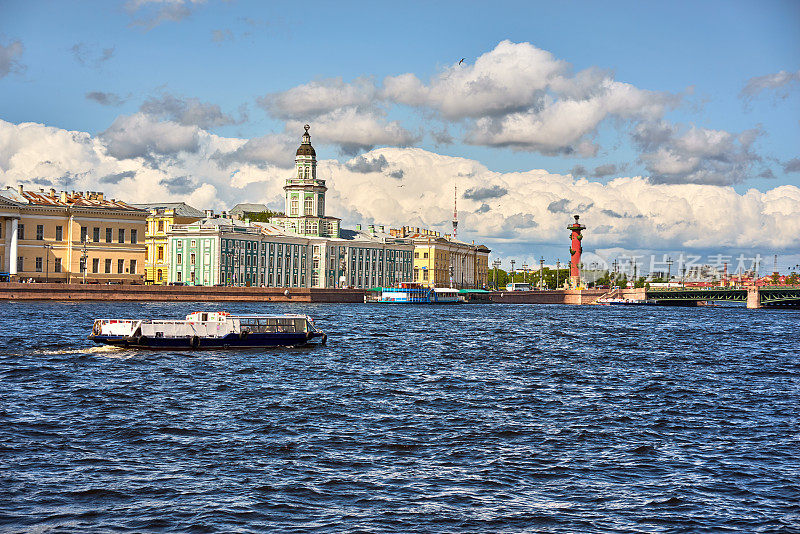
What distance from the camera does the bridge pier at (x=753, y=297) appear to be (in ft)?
375

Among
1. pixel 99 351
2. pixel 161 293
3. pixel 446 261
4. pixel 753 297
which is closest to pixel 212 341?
pixel 99 351

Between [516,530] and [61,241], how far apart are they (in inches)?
3030

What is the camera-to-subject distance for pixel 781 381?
2719 centimetres

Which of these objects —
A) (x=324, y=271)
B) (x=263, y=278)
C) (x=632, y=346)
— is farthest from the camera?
(x=324, y=271)

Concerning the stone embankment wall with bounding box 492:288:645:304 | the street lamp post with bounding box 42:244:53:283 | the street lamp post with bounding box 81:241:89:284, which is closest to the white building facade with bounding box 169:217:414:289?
the street lamp post with bounding box 81:241:89:284

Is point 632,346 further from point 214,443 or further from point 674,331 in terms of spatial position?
point 214,443

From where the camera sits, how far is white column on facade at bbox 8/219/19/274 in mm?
76688

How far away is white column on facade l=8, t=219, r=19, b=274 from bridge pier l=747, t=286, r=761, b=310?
279ft

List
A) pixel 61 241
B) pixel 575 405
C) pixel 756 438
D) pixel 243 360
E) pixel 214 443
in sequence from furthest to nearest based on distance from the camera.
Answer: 1. pixel 61 241
2. pixel 243 360
3. pixel 575 405
4. pixel 756 438
5. pixel 214 443

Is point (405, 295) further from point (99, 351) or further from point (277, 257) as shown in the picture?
point (99, 351)

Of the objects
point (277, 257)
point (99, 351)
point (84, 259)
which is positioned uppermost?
point (277, 257)

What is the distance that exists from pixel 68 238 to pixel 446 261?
217 feet

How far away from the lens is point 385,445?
15.4m

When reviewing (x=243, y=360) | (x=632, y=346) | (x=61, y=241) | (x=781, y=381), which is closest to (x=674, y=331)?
(x=632, y=346)
